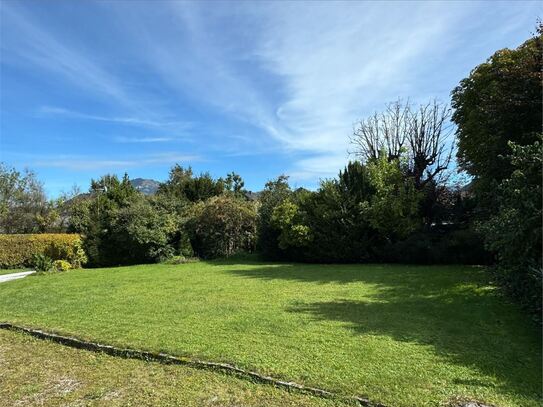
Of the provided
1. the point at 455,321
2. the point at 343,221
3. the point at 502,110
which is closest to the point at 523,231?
the point at 455,321

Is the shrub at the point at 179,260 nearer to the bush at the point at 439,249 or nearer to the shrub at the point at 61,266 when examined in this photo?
the shrub at the point at 61,266

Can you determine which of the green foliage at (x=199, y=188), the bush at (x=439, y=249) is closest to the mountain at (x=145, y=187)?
the green foliage at (x=199, y=188)

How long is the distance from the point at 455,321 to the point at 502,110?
560cm

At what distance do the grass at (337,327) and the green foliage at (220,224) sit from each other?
25.6 feet

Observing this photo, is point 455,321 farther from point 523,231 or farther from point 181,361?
point 181,361

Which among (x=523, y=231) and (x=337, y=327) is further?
(x=337, y=327)

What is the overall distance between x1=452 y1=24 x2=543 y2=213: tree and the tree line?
0.11ft

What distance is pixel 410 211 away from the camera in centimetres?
1513

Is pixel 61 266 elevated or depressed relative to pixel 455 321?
elevated

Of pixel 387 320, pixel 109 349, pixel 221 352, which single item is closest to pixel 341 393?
pixel 221 352

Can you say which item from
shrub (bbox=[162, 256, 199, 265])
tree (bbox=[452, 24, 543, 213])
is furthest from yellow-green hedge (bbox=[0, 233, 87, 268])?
tree (bbox=[452, 24, 543, 213])

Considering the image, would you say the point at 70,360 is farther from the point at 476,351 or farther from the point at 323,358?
the point at 476,351

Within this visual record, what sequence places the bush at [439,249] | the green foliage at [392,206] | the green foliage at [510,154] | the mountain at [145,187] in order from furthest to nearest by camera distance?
1. the mountain at [145,187]
2. the green foliage at [392,206]
3. the bush at [439,249]
4. the green foliage at [510,154]

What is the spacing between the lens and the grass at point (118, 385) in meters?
3.89
